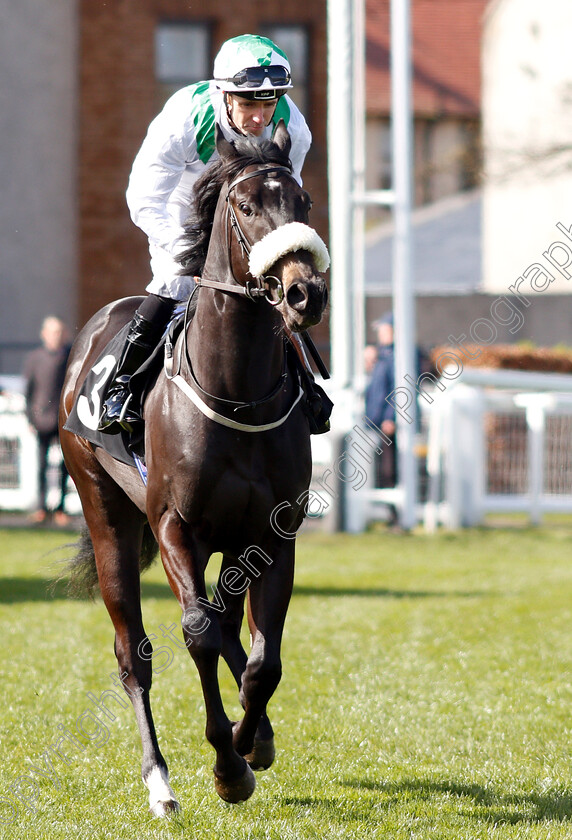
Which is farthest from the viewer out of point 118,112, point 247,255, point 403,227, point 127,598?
point 118,112

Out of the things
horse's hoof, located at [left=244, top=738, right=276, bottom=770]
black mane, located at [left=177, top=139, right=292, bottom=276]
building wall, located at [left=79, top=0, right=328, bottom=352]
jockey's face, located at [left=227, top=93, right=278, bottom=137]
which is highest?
building wall, located at [left=79, top=0, right=328, bottom=352]

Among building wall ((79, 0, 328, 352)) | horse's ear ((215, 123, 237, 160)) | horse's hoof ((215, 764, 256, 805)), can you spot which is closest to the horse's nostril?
horse's ear ((215, 123, 237, 160))

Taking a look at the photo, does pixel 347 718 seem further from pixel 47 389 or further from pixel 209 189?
pixel 47 389

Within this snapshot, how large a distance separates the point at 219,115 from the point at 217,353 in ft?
2.85

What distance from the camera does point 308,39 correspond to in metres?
18.3

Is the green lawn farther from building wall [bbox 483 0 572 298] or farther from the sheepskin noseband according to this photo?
building wall [bbox 483 0 572 298]

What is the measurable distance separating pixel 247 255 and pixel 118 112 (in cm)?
1467

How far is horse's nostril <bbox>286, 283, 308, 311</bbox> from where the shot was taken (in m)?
3.07

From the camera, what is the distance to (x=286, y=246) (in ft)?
10.3

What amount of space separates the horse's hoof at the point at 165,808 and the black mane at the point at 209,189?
178 centimetres

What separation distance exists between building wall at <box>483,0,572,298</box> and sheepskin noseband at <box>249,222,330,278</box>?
18.6 meters

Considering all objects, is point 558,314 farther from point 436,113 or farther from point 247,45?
point 247,45

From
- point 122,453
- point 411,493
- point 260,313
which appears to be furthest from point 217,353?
point 411,493

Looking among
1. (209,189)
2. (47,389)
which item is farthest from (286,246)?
(47,389)
